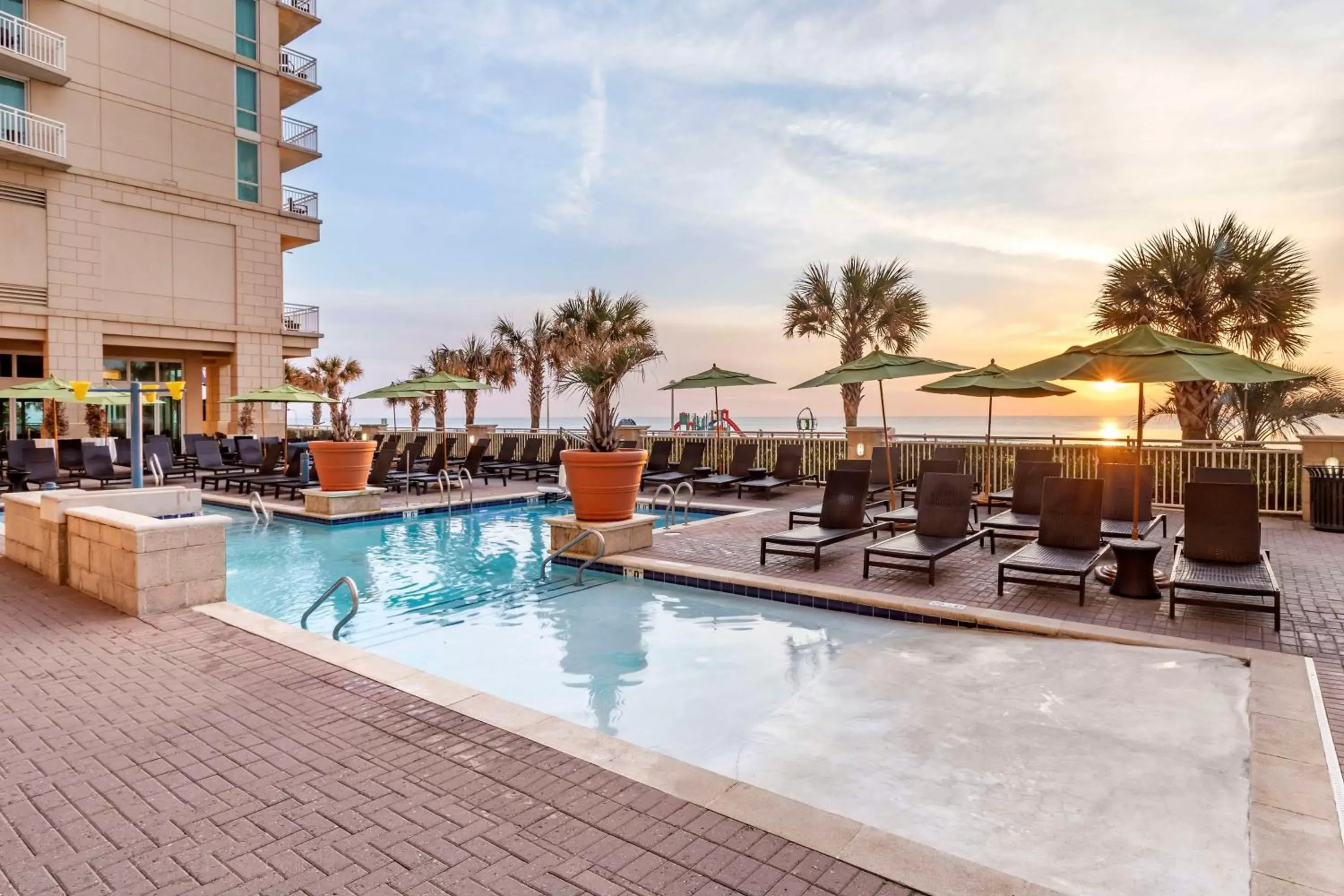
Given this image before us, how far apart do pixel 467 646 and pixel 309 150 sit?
84.8ft

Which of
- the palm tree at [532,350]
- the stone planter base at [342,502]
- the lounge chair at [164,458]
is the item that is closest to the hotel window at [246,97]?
the palm tree at [532,350]

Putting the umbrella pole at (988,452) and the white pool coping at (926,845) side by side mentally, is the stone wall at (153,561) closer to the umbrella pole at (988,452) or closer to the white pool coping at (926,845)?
the white pool coping at (926,845)

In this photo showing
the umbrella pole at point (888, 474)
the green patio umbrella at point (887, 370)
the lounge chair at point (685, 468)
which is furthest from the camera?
the lounge chair at point (685, 468)

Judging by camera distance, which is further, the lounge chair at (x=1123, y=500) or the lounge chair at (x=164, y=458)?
the lounge chair at (x=164, y=458)

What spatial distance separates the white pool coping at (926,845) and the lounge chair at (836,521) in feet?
10.4

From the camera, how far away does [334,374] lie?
134ft

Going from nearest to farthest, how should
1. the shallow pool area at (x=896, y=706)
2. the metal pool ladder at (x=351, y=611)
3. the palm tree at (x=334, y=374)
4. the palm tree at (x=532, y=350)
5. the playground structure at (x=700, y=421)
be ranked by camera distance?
1. the shallow pool area at (x=896, y=706)
2. the metal pool ladder at (x=351, y=611)
3. the playground structure at (x=700, y=421)
4. the palm tree at (x=532, y=350)
5. the palm tree at (x=334, y=374)

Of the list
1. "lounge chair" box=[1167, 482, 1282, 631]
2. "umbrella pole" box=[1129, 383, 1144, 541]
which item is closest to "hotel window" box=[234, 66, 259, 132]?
"umbrella pole" box=[1129, 383, 1144, 541]

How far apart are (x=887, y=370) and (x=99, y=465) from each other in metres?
14.9

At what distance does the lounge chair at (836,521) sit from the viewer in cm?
731

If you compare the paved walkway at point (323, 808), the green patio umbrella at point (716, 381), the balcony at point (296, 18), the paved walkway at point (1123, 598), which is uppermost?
the balcony at point (296, 18)

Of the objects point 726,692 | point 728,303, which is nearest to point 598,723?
point 726,692

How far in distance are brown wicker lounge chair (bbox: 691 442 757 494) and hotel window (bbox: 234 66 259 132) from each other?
20.7 meters

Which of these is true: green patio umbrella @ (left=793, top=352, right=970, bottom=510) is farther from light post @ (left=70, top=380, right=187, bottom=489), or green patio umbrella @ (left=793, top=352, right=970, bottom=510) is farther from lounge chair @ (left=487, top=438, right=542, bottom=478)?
lounge chair @ (left=487, top=438, right=542, bottom=478)
